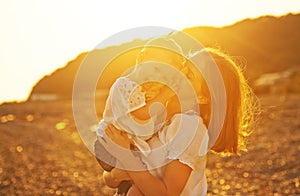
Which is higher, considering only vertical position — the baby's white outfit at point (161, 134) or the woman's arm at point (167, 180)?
the baby's white outfit at point (161, 134)

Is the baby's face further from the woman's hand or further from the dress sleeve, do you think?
the woman's hand

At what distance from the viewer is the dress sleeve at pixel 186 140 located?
403 cm

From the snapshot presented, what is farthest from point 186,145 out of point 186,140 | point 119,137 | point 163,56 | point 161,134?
point 163,56

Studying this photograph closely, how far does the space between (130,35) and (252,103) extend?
131 cm

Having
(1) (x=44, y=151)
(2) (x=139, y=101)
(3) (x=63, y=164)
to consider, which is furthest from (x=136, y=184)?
(1) (x=44, y=151)

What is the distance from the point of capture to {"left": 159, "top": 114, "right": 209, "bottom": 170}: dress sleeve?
4031mm

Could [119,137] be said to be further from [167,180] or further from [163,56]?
[163,56]

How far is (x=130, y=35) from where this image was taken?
229 inches

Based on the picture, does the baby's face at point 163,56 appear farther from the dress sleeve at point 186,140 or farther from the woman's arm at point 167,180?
the woman's arm at point 167,180

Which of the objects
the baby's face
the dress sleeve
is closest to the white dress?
the dress sleeve

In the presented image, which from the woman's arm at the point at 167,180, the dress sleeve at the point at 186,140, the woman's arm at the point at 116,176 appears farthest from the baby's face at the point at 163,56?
the woman's arm at the point at 116,176

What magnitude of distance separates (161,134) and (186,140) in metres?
0.15

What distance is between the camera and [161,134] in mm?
4109

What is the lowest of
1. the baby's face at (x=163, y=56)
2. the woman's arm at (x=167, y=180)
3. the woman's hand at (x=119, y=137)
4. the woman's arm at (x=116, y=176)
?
the woman's arm at (x=116, y=176)
